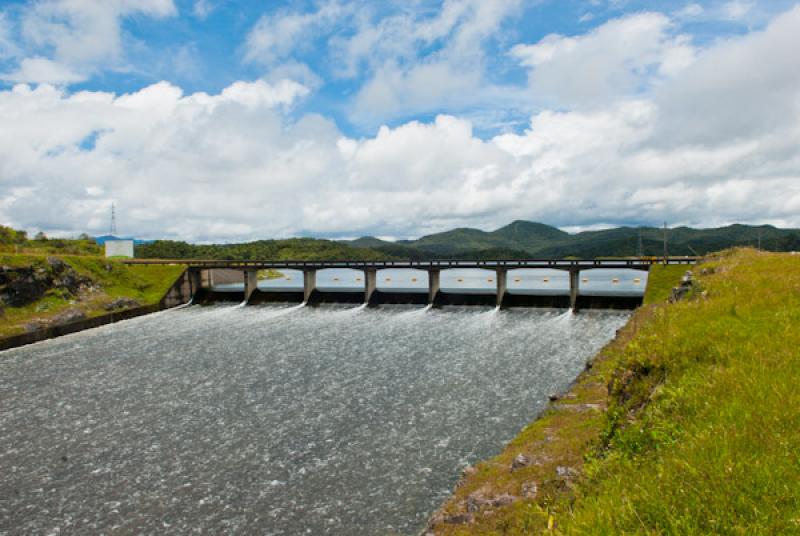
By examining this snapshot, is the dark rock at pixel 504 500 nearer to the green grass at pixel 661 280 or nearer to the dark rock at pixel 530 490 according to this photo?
the dark rock at pixel 530 490

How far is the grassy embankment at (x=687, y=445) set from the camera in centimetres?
584

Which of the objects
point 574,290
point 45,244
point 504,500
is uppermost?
point 45,244

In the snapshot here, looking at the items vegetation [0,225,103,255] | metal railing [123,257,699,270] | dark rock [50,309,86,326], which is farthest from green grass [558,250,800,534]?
vegetation [0,225,103,255]

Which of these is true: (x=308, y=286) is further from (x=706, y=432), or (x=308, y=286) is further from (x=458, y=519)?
(x=706, y=432)

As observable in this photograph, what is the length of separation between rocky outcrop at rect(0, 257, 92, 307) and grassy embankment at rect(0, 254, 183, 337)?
31.8 inches

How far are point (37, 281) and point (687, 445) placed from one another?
90767mm

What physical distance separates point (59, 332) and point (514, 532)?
72.2 metres

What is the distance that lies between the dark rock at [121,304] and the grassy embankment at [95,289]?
2.81ft

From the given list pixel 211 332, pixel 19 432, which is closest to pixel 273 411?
pixel 19 432

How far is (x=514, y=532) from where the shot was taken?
12828 millimetres

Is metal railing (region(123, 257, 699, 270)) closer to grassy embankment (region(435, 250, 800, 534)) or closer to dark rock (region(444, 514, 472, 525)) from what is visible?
grassy embankment (region(435, 250, 800, 534))

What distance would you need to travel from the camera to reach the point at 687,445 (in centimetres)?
766

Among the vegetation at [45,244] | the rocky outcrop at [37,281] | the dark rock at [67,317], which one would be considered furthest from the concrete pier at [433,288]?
the vegetation at [45,244]

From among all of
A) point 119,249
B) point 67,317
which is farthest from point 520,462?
point 119,249
